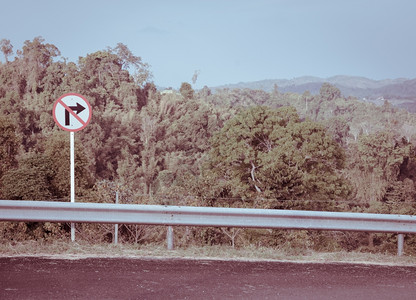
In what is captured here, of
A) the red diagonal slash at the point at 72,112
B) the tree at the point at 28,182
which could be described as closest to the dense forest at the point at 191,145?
the tree at the point at 28,182

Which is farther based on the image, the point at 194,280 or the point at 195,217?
the point at 195,217

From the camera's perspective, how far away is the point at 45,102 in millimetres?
77875

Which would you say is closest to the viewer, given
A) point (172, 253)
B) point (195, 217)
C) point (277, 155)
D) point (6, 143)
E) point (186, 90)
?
point (195, 217)

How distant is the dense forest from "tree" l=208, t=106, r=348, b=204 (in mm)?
97

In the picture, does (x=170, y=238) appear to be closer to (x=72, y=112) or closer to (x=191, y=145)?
(x=72, y=112)

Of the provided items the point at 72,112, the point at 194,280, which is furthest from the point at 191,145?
the point at 194,280

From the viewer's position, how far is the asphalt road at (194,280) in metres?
4.88

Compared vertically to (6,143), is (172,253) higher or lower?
lower

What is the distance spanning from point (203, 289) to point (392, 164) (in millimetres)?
47939

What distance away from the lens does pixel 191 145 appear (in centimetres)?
7288

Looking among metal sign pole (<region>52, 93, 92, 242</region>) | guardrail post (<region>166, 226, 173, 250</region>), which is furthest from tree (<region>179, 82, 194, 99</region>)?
guardrail post (<region>166, 226, 173, 250</region>)

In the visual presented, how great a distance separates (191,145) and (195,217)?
66.4 m

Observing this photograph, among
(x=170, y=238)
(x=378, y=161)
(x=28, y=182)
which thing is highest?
(x=170, y=238)

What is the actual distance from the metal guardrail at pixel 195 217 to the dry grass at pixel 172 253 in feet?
1.38
